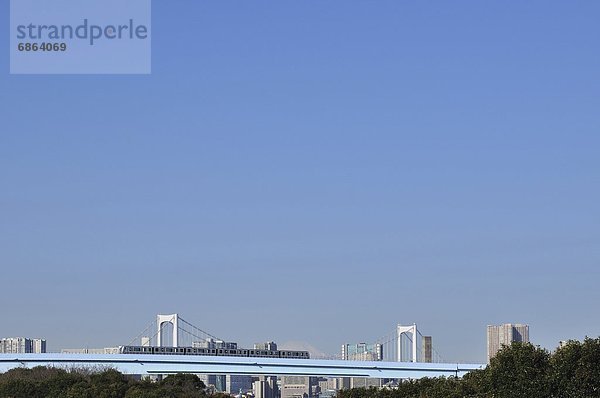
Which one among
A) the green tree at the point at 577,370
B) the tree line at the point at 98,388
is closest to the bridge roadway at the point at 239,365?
the tree line at the point at 98,388

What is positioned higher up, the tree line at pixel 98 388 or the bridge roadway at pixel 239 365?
the bridge roadway at pixel 239 365

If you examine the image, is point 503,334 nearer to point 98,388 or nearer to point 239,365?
point 239,365

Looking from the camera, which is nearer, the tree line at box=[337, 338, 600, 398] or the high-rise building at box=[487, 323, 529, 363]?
the tree line at box=[337, 338, 600, 398]

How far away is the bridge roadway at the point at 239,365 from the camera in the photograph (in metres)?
126

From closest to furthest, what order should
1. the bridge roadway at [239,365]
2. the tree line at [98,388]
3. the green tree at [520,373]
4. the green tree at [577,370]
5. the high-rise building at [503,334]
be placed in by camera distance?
the green tree at [577,370], the green tree at [520,373], the tree line at [98,388], the bridge roadway at [239,365], the high-rise building at [503,334]

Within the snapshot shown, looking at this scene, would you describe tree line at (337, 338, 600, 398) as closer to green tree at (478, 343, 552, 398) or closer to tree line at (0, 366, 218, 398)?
green tree at (478, 343, 552, 398)

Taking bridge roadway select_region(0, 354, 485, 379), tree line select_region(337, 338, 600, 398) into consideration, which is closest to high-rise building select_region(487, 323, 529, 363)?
bridge roadway select_region(0, 354, 485, 379)

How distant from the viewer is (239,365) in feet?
445

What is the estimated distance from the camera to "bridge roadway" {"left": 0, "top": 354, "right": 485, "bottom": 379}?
12644cm

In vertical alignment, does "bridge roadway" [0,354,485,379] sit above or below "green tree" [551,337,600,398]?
above

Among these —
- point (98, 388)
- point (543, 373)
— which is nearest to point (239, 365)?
point (98, 388)

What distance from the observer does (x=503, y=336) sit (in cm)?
19012

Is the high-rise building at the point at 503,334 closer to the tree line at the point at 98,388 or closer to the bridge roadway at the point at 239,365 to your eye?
the bridge roadway at the point at 239,365

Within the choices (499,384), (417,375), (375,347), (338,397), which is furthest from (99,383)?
(375,347)
